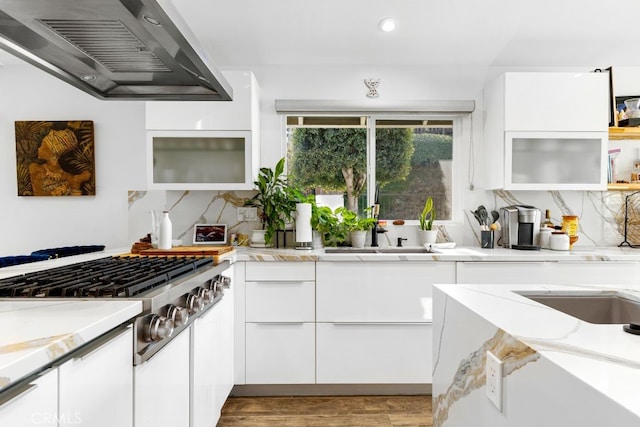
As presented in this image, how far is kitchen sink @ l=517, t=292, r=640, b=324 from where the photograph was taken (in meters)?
1.30

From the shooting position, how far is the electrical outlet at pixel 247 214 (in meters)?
3.23

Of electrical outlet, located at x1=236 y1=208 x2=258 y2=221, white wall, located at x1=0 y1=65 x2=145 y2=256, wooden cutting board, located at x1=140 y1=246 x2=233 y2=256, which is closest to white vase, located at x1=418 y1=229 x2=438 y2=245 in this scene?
electrical outlet, located at x1=236 y1=208 x2=258 y2=221

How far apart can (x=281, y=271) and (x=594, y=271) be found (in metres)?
1.92

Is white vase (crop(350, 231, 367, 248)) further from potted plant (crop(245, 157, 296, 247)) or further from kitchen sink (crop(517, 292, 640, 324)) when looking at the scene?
kitchen sink (crop(517, 292, 640, 324))

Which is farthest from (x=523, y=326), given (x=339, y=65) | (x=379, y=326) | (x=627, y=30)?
(x=627, y=30)

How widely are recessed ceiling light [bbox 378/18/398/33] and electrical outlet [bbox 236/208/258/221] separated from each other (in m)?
1.58

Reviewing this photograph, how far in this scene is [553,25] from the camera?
298 centimetres

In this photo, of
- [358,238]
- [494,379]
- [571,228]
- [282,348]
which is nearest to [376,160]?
[358,238]

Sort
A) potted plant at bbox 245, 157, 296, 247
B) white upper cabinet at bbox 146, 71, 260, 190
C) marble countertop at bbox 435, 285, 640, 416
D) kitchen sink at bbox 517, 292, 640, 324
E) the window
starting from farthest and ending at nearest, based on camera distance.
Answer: the window, potted plant at bbox 245, 157, 296, 247, white upper cabinet at bbox 146, 71, 260, 190, kitchen sink at bbox 517, 292, 640, 324, marble countertop at bbox 435, 285, 640, 416

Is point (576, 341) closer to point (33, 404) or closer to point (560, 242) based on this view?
point (33, 404)

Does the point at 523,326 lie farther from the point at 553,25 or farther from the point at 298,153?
the point at 553,25

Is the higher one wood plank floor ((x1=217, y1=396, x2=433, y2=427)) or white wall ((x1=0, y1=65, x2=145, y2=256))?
white wall ((x1=0, y1=65, x2=145, y2=256))

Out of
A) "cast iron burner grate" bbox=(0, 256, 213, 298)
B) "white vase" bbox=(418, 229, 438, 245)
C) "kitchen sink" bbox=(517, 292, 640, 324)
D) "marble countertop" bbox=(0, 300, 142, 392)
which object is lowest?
"kitchen sink" bbox=(517, 292, 640, 324)

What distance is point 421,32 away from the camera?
3018 mm
